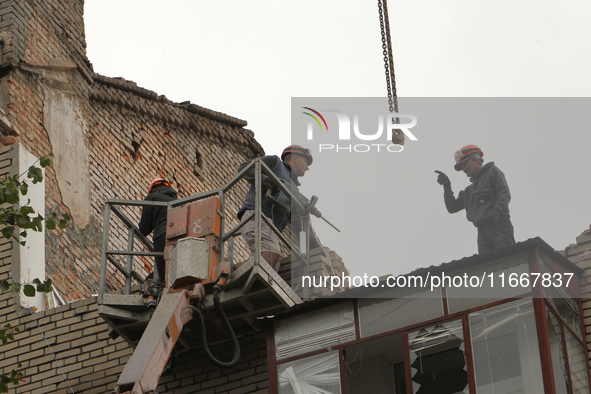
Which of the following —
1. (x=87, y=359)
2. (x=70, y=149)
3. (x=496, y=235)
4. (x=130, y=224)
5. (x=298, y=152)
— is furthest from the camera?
(x=70, y=149)

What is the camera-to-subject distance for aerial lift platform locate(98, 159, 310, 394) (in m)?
12.8

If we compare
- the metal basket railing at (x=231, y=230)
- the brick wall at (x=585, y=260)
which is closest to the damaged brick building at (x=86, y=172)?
the brick wall at (x=585, y=260)

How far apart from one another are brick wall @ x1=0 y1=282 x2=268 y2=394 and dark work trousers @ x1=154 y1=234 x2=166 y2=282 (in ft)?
2.82

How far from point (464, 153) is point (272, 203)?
1.99 meters

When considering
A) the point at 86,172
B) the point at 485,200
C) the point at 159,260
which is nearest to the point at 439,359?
the point at 485,200

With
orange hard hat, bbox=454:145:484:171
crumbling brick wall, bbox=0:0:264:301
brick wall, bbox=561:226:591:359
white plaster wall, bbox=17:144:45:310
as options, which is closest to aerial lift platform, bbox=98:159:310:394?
orange hard hat, bbox=454:145:484:171

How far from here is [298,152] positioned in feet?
48.7

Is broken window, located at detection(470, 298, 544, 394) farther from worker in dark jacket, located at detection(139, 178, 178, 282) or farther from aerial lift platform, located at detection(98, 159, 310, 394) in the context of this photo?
worker in dark jacket, located at detection(139, 178, 178, 282)

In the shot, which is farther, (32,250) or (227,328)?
(32,250)

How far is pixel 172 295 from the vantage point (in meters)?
13.2

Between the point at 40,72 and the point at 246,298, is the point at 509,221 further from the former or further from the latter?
the point at 40,72

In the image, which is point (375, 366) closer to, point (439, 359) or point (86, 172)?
point (439, 359)

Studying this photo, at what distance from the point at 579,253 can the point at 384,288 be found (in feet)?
6.41

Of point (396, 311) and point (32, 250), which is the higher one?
point (32, 250)
